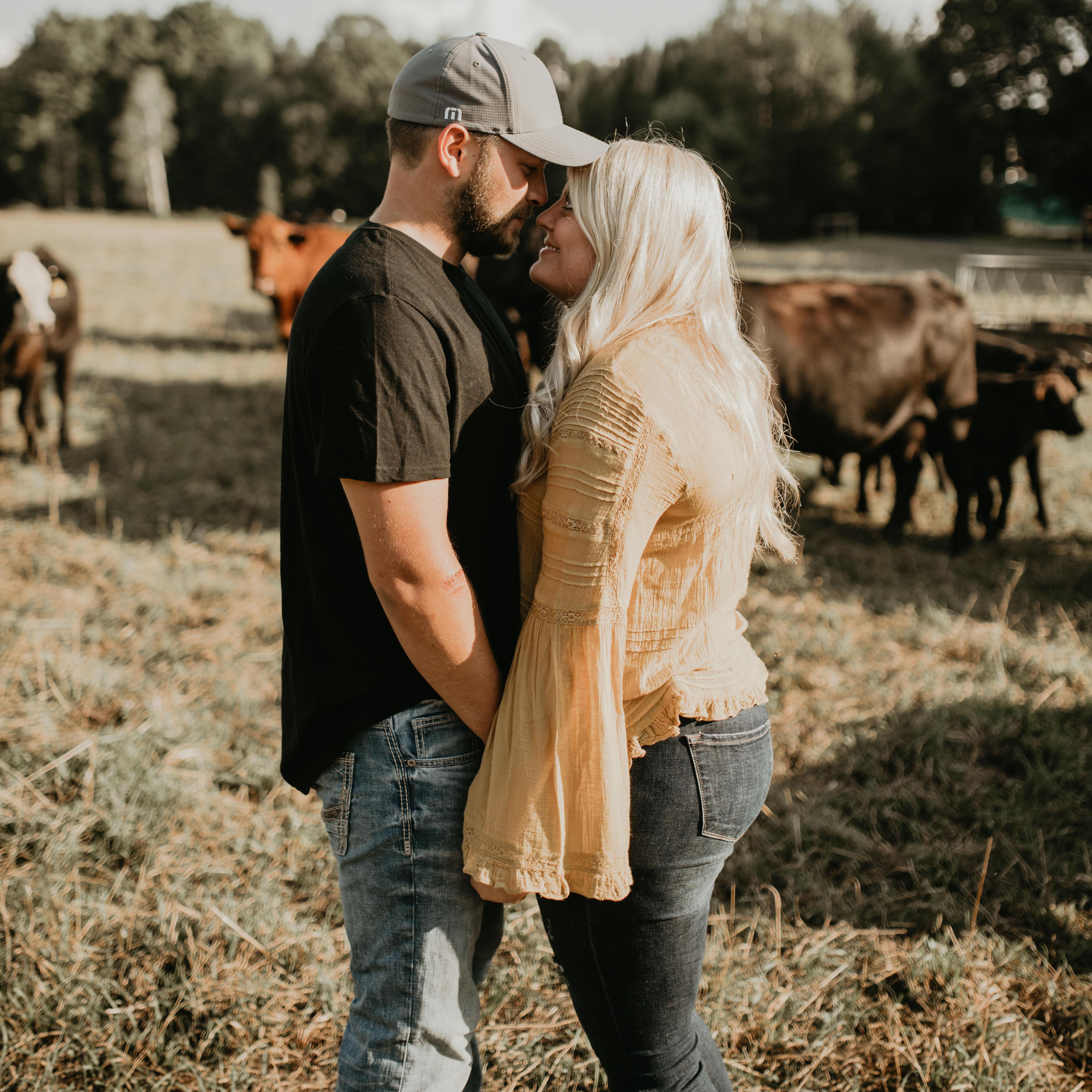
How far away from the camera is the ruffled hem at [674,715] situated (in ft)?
4.98

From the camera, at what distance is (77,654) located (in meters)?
4.10

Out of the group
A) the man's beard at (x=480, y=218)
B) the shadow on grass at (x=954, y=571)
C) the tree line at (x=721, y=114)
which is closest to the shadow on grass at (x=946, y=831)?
the shadow on grass at (x=954, y=571)

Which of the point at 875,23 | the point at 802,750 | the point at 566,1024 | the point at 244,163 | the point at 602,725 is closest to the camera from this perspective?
the point at 602,725

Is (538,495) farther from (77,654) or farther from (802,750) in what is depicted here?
(77,654)

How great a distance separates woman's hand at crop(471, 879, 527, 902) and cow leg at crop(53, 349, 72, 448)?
7.88 m

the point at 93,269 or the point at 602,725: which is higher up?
the point at 93,269

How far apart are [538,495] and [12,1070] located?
6.52ft

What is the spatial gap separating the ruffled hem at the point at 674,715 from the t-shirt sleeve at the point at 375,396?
0.55 meters

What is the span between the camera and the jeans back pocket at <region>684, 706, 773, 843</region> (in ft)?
5.05

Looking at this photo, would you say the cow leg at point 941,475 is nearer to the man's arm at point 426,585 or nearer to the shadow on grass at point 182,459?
the shadow on grass at point 182,459

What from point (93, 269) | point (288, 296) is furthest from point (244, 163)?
point (288, 296)

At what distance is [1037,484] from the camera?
682cm

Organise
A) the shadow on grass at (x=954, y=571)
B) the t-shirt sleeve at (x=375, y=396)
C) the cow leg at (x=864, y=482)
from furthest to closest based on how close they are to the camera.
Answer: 1. the cow leg at (x=864, y=482)
2. the shadow on grass at (x=954, y=571)
3. the t-shirt sleeve at (x=375, y=396)

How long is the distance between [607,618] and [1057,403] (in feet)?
20.7
